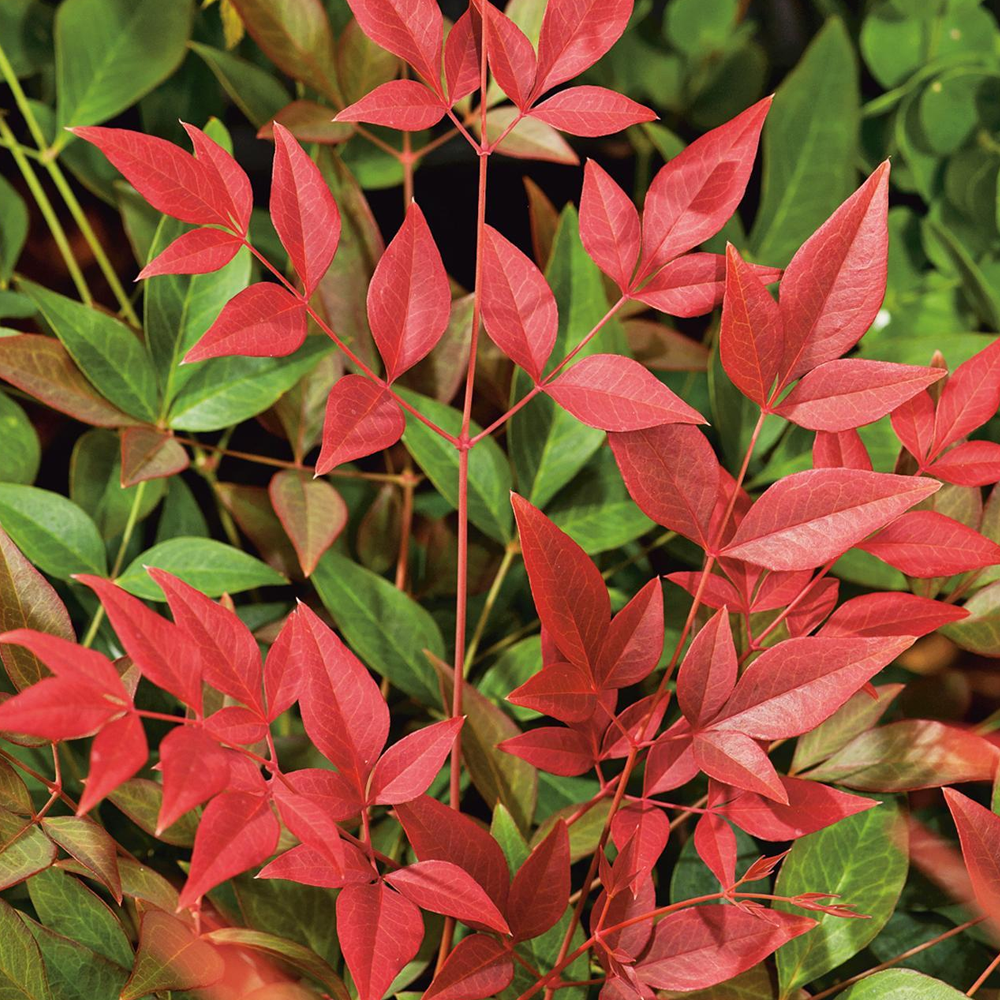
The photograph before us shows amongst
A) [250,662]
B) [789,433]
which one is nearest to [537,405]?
[789,433]

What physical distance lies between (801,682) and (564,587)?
7 cm

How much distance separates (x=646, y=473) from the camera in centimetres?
30

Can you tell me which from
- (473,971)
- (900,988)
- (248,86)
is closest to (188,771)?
(473,971)

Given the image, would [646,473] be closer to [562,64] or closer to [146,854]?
[562,64]

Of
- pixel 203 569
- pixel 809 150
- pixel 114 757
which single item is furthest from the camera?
pixel 809 150

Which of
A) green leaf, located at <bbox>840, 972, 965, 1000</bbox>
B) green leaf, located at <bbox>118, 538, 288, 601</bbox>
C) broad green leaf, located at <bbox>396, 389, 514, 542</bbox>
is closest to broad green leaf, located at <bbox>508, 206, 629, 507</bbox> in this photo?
broad green leaf, located at <bbox>396, 389, 514, 542</bbox>

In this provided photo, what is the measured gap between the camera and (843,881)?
35 centimetres

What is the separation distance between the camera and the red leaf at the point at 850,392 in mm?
276

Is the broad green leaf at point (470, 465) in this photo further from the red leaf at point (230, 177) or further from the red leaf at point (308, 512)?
the red leaf at point (230, 177)

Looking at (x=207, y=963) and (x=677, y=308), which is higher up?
(x=677, y=308)

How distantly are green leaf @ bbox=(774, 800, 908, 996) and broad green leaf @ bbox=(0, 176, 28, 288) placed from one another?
45 centimetres

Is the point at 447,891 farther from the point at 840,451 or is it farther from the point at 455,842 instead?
the point at 840,451

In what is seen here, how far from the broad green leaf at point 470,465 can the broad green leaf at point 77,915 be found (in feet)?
0.64

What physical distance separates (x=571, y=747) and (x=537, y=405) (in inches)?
7.2
